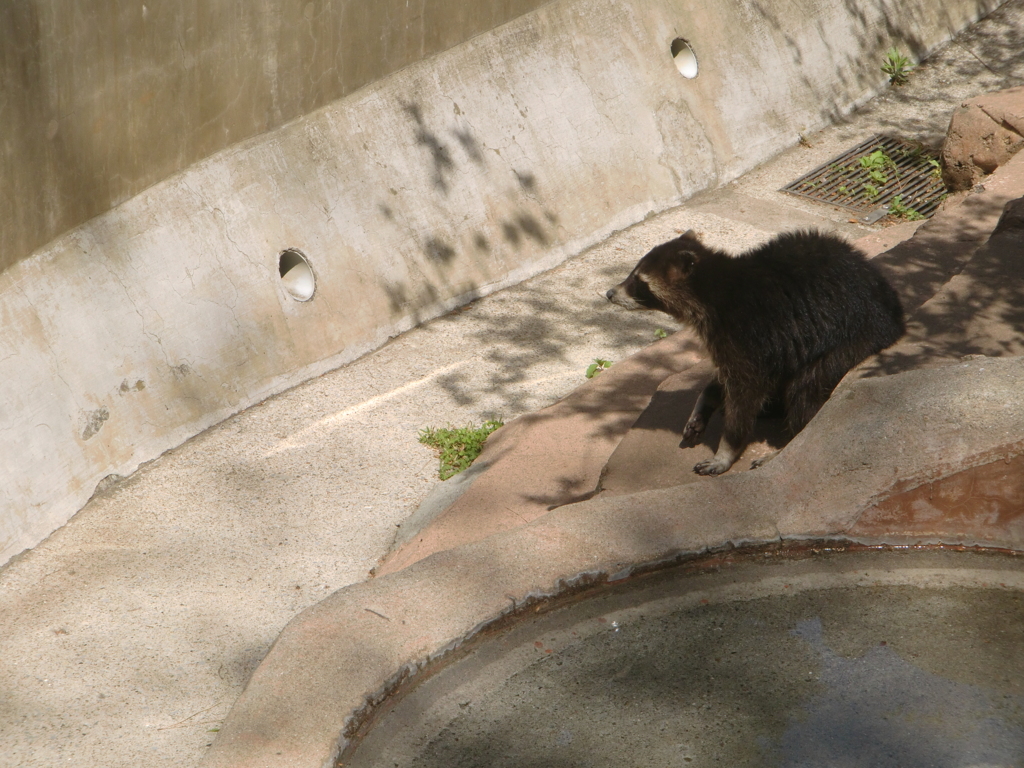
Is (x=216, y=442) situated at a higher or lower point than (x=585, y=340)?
higher

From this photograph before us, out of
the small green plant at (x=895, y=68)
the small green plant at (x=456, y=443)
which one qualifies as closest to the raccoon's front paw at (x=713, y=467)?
the small green plant at (x=456, y=443)

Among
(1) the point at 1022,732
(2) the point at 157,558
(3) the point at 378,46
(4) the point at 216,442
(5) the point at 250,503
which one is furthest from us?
(3) the point at 378,46

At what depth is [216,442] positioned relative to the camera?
22.3ft

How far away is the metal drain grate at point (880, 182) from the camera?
9195mm

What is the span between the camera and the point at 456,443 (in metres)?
6.62

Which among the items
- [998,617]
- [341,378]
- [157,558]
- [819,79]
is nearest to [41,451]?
[157,558]

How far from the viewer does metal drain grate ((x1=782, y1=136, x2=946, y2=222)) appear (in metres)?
9.20

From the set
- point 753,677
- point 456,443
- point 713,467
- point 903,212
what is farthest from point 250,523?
point 903,212

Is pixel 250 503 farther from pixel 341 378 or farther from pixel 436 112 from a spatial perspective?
pixel 436 112

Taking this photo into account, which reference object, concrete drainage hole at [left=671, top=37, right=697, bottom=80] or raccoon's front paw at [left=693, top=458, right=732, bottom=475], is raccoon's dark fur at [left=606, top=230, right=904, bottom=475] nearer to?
raccoon's front paw at [left=693, top=458, right=732, bottom=475]

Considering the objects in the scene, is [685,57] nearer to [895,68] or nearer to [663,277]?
[895,68]

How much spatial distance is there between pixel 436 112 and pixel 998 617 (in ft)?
19.9

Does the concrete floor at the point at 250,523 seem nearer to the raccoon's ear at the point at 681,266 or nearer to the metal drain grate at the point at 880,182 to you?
the metal drain grate at the point at 880,182

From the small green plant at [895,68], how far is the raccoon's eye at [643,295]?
24.0 feet
